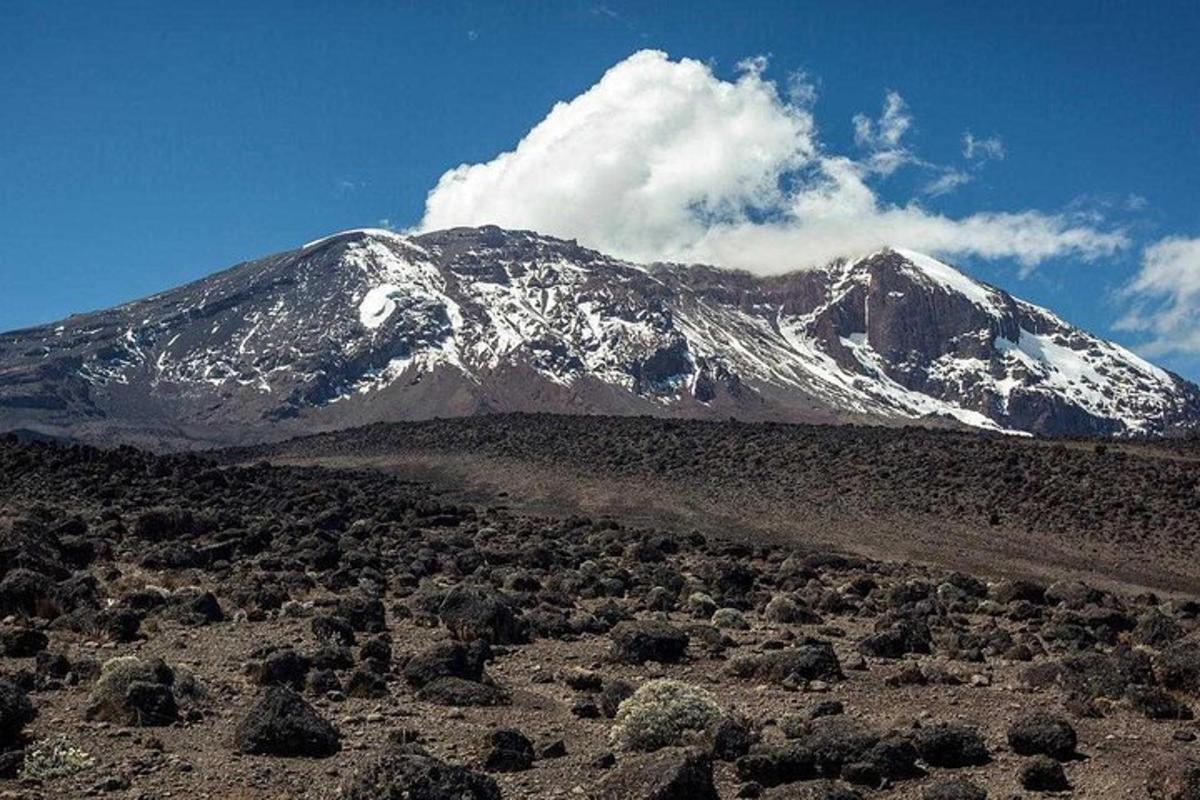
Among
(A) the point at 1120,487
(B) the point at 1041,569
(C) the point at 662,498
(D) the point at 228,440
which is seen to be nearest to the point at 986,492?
(A) the point at 1120,487

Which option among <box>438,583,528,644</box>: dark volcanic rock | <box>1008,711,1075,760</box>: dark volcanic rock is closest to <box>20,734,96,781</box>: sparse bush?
<box>438,583,528,644</box>: dark volcanic rock

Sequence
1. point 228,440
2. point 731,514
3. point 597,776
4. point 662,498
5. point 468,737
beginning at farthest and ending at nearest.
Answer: point 228,440 → point 662,498 → point 731,514 → point 468,737 → point 597,776

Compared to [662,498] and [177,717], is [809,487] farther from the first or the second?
[177,717]

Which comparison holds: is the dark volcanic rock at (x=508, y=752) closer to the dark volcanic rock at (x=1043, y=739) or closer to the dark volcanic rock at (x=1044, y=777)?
the dark volcanic rock at (x=1044, y=777)

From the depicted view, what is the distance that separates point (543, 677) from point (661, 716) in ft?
12.8

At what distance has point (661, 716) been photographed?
1196 cm

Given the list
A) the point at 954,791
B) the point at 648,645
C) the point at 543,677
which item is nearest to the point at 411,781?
the point at 954,791

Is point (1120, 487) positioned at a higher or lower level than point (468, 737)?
higher

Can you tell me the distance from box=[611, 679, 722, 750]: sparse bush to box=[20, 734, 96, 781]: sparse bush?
5.45 metres

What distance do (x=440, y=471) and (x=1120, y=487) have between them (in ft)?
111

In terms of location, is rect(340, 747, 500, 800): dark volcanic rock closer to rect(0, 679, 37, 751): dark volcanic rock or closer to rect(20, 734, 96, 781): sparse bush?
rect(20, 734, 96, 781): sparse bush

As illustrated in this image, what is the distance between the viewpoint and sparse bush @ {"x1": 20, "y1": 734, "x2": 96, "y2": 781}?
992 cm

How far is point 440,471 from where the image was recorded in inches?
2301

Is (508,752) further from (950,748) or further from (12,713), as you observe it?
(12,713)
